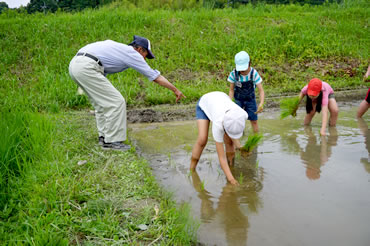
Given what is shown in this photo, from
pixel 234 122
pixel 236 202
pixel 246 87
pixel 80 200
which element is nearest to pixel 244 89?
pixel 246 87

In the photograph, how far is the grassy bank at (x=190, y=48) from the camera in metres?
8.05

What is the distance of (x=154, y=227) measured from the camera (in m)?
2.40

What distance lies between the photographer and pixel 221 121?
10.2 feet

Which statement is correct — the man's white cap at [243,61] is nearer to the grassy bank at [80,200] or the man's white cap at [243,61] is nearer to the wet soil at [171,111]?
the grassy bank at [80,200]

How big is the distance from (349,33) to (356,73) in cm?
282

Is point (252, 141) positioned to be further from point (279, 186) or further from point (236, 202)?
point (236, 202)

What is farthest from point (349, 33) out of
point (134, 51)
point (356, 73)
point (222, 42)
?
point (134, 51)

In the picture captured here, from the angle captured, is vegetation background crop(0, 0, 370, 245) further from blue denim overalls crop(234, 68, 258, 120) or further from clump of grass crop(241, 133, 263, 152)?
blue denim overalls crop(234, 68, 258, 120)

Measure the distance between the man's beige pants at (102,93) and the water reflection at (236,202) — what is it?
1.14 metres

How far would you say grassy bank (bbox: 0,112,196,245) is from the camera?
2.27 meters

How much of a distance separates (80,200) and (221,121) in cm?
142

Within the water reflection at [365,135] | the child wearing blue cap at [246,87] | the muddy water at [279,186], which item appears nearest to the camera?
the muddy water at [279,186]

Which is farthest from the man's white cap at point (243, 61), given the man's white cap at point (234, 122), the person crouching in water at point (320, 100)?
the man's white cap at point (234, 122)

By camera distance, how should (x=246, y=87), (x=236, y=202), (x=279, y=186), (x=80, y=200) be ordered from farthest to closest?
(x=246, y=87), (x=279, y=186), (x=236, y=202), (x=80, y=200)
